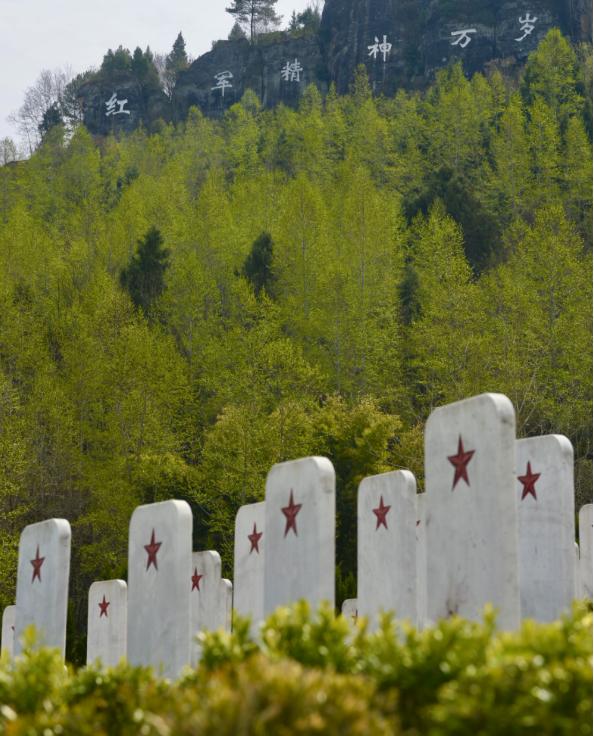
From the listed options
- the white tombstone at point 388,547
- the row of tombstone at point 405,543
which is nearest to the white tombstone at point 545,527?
the row of tombstone at point 405,543

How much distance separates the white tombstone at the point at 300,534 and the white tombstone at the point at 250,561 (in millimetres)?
3034

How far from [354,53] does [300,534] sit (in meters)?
63.2

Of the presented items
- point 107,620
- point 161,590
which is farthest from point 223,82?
point 161,590

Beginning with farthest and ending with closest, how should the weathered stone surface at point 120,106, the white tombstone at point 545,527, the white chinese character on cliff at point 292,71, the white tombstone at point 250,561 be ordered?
1. the weathered stone surface at point 120,106
2. the white chinese character on cliff at point 292,71
3. the white tombstone at point 250,561
4. the white tombstone at point 545,527

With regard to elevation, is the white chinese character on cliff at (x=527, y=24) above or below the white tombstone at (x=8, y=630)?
above

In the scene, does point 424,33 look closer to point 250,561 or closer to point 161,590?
point 250,561

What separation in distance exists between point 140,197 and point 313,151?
9273 millimetres

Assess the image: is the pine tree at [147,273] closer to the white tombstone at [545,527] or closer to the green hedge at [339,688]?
the white tombstone at [545,527]

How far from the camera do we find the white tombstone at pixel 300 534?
8078 millimetres

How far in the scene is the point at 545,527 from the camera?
28.8 feet

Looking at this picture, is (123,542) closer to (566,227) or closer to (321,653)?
(566,227)

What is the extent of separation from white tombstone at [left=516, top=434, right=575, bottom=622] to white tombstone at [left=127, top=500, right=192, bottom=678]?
256cm

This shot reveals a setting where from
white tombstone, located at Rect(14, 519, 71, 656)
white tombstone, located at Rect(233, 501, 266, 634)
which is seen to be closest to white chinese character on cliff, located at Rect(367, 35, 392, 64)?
white tombstone, located at Rect(233, 501, 266, 634)

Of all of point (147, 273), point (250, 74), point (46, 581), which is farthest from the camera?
point (250, 74)
